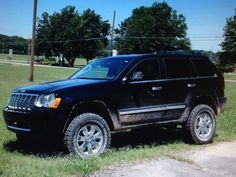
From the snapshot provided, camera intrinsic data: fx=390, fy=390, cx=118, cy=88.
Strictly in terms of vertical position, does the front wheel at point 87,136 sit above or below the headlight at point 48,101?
below

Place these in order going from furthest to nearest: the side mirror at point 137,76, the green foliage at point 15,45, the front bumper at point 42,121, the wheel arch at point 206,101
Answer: the green foliage at point 15,45
the wheel arch at point 206,101
the side mirror at point 137,76
the front bumper at point 42,121

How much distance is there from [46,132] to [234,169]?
10.0 feet

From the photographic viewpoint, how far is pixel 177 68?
8188 millimetres

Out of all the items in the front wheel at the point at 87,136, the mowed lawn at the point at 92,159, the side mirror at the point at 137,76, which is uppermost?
the side mirror at the point at 137,76

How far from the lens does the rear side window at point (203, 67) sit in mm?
8531

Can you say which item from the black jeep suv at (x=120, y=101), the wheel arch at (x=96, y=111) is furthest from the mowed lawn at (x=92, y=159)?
the wheel arch at (x=96, y=111)

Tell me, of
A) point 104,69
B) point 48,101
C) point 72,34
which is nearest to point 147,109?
point 104,69

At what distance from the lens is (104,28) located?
86500 millimetres

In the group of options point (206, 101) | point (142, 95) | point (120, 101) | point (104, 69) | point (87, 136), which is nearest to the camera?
point (87, 136)

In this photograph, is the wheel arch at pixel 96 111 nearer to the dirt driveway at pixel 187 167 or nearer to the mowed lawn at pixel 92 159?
the mowed lawn at pixel 92 159

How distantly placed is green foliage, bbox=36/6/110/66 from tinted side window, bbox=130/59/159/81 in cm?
7244

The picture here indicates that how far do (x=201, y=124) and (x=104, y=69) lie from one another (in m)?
2.39

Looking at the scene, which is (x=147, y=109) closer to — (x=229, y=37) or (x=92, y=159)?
(x=92, y=159)

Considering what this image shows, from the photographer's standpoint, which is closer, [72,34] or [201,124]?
[201,124]
